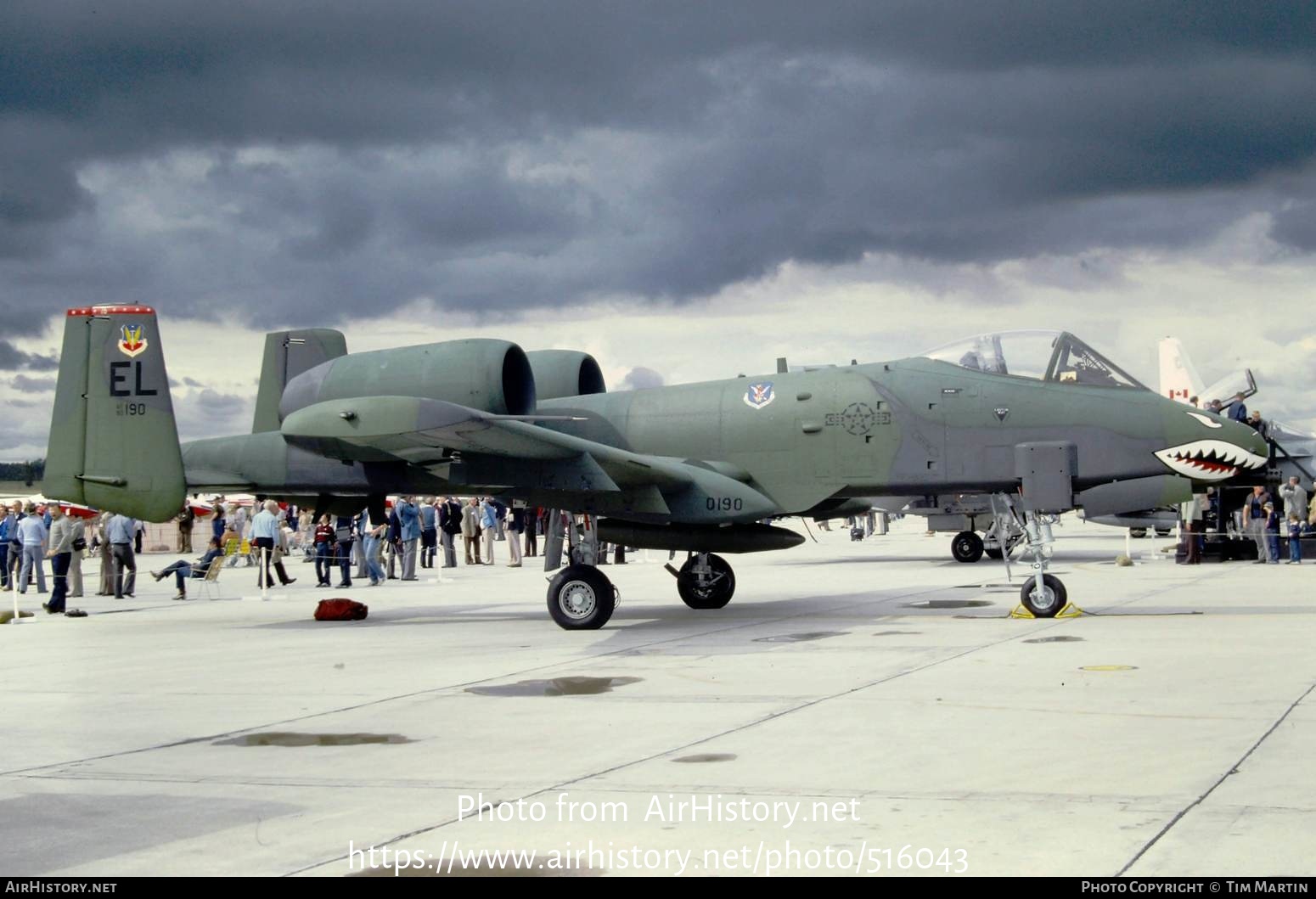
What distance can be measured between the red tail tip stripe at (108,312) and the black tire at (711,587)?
7743 millimetres

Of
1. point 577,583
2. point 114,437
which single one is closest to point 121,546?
point 114,437

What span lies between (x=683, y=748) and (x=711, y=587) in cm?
991

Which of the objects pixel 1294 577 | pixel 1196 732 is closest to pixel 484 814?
pixel 1196 732

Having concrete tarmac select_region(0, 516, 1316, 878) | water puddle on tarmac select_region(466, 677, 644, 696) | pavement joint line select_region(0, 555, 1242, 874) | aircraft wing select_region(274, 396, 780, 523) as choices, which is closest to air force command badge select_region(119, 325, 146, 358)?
aircraft wing select_region(274, 396, 780, 523)

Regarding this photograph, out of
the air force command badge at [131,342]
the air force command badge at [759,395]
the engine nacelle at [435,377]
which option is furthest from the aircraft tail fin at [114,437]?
the air force command badge at [759,395]

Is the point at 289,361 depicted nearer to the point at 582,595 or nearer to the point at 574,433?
the point at 574,433

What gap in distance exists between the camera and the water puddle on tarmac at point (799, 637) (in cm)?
1305

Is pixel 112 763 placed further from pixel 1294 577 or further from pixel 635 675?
pixel 1294 577

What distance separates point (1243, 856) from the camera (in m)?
4.87

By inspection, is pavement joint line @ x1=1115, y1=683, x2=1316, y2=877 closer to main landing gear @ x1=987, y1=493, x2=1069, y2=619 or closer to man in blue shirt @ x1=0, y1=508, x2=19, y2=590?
main landing gear @ x1=987, y1=493, x2=1069, y2=619

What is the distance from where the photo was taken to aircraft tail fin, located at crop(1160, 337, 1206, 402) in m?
41.4

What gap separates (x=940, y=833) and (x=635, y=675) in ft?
18.4

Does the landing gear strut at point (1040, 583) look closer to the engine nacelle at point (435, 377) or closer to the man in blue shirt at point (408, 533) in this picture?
the engine nacelle at point (435, 377)

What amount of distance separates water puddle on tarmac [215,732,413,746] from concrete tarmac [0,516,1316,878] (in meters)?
0.03
